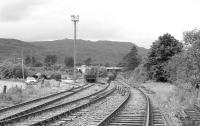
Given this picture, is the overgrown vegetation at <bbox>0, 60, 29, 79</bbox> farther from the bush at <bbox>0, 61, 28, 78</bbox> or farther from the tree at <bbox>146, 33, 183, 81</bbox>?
the tree at <bbox>146, 33, 183, 81</bbox>

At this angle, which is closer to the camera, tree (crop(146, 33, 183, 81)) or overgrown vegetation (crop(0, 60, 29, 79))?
tree (crop(146, 33, 183, 81))

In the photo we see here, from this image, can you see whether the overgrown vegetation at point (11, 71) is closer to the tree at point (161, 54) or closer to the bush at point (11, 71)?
the bush at point (11, 71)

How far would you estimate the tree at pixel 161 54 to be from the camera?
164 feet

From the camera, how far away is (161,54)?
5056 cm

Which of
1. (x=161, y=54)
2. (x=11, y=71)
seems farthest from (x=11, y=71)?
(x=161, y=54)

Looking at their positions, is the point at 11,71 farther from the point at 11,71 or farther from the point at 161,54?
the point at 161,54

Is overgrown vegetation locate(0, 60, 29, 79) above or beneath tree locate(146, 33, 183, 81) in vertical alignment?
beneath

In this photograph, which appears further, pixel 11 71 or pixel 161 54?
pixel 11 71

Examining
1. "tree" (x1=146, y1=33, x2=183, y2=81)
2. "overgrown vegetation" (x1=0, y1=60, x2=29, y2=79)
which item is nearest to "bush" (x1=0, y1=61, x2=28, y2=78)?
"overgrown vegetation" (x1=0, y1=60, x2=29, y2=79)

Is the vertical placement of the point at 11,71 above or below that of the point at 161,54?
below

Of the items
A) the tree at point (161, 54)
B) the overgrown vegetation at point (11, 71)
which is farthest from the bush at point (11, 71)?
the tree at point (161, 54)

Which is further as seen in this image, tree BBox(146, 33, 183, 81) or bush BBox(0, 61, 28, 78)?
bush BBox(0, 61, 28, 78)

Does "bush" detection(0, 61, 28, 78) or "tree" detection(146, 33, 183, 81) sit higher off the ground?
"tree" detection(146, 33, 183, 81)

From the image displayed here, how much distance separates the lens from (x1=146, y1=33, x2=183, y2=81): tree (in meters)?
50.1
